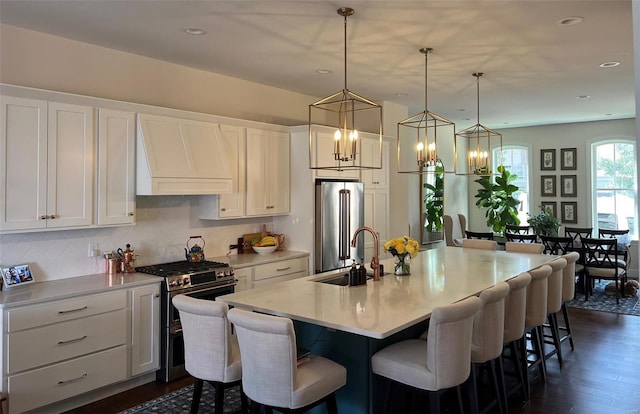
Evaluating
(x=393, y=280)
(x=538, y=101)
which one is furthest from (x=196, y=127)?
(x=538, y=101)

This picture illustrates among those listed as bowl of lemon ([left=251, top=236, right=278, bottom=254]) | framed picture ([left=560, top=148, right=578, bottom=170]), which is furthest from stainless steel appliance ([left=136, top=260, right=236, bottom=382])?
framed picture ([left=560, top=148, right=578, bottom=170])

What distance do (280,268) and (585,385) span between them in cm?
303

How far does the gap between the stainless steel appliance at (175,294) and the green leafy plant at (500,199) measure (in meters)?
6.91

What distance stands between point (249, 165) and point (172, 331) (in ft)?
6.38

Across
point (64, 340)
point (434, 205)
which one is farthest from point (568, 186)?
point (64, 340)

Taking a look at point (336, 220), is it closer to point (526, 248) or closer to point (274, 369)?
point (526, 248)

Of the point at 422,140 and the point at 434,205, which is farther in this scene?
the point at 422,140

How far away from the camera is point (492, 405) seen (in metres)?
3.28

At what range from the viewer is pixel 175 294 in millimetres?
4047

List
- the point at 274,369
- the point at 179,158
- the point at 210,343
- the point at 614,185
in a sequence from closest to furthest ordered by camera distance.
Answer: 1. the point at 274,369
2. the point at 210,343
3. the point at 179,158
4. the point at 614,185

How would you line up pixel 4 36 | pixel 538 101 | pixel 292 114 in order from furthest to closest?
pixel 538 101
pixel 292 114
pixel 4 36

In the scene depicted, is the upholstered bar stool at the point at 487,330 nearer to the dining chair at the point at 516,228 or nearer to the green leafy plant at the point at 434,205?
the dining chair at the point at 516,228

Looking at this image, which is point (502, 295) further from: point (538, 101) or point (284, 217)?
point (538, 101)

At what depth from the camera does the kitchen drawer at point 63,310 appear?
3.19 m
